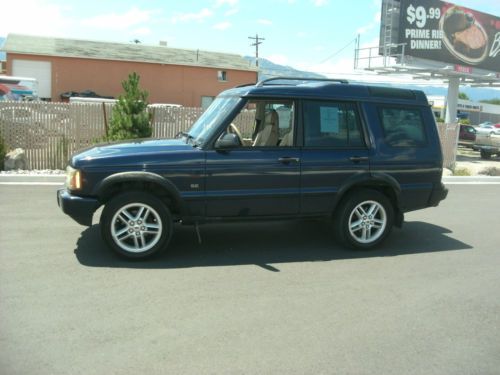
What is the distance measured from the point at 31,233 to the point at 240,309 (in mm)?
3534

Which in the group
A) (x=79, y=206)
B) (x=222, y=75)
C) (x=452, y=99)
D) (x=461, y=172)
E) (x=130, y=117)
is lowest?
(x=461, y=172)

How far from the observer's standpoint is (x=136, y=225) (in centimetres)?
564

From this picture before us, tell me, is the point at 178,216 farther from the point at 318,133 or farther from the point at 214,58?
the point at 214,58

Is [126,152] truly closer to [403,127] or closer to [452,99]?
[403,127]

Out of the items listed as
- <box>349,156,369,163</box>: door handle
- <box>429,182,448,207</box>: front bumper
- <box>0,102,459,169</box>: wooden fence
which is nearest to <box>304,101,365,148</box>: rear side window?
<box>349,156,369,163</box>: door handle

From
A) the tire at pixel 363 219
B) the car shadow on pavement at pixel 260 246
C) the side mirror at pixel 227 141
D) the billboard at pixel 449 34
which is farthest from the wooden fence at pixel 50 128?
the billboard at pixel 449 34

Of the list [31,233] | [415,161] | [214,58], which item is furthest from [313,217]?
[214,58]

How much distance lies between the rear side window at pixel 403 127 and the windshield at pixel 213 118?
192cm

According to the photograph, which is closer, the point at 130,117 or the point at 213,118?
the point at 213,118

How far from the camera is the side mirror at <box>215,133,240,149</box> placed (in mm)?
5691

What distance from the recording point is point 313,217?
628 cm

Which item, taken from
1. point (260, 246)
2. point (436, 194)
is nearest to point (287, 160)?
point (260, 246)

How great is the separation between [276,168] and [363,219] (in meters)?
1.35

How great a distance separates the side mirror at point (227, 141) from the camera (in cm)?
569
